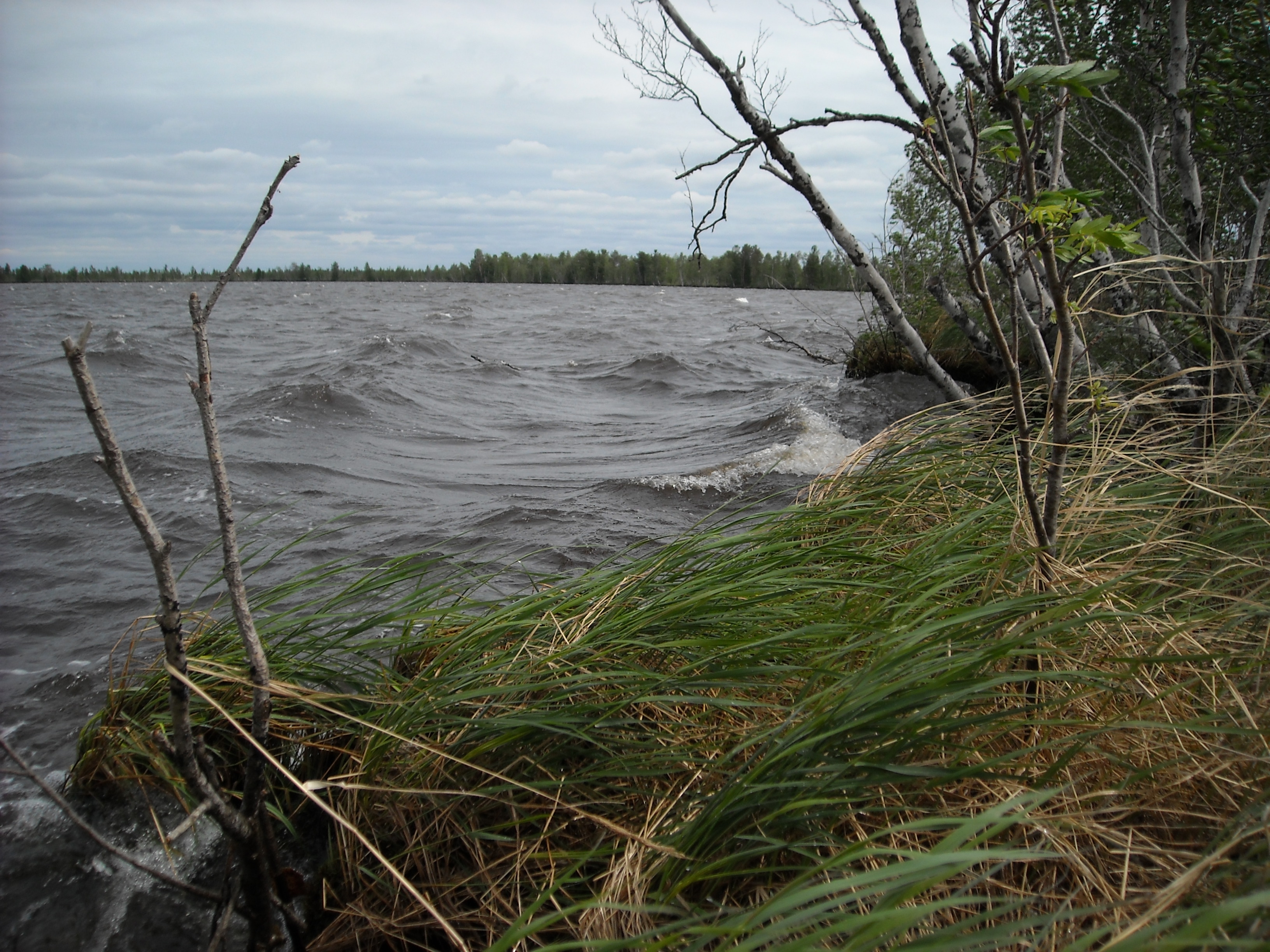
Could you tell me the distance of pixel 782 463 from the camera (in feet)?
25.1

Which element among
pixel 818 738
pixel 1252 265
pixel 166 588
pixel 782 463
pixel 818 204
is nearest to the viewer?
pixel 166 588

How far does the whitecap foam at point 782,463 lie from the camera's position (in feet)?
23.3

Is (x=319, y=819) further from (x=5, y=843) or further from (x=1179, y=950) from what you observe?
(x=1179, y=950)

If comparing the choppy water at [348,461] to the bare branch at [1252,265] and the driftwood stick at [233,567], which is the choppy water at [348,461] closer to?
the driftwood stick at [233,567]

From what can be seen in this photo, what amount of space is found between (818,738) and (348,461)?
7521mm

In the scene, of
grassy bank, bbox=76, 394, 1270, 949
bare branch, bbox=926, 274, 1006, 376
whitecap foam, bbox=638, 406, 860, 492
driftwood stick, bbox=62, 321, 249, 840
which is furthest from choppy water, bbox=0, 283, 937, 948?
bare branch, bbox=926, 274, 1006, 376

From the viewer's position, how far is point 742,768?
1.69 meters

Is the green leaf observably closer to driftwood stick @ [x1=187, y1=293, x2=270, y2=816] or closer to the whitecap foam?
driftwood stick @ [x1=187, y1=293, x2=270, y2=816]

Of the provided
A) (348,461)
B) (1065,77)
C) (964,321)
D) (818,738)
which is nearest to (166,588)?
(818,738)

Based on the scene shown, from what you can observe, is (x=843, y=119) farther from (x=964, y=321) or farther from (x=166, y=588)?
(x=166, y=588)

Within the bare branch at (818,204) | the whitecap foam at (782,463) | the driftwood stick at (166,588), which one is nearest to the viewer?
the driftwood stick at (166,588)

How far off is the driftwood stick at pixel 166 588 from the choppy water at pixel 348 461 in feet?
1.44

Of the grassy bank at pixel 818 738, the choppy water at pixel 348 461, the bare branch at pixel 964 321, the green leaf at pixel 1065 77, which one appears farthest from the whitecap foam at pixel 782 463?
the green leaf at pixel 1065 77

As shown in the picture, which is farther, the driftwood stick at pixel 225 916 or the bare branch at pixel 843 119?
the bare branch at pixel 843 119
